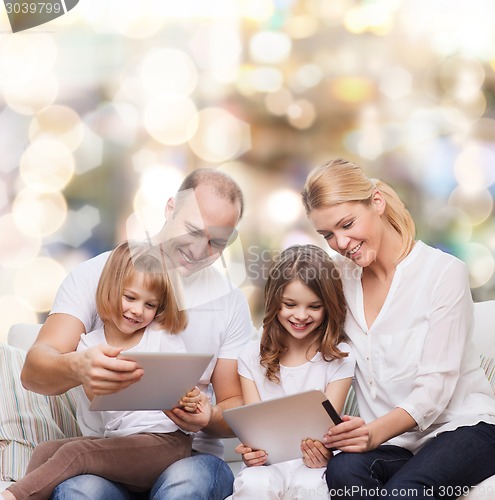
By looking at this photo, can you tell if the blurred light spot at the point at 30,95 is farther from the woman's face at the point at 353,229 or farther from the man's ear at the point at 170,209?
the woman's face at the point at 353,229

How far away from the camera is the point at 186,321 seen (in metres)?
1.39

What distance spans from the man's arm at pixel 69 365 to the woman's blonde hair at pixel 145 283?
0.07 meters

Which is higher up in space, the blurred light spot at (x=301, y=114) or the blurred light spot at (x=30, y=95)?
the blurred light spot at (x=30, y=95)

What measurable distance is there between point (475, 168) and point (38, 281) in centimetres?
127

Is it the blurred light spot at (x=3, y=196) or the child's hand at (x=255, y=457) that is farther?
the blurred light spot at (x=3, y=196)

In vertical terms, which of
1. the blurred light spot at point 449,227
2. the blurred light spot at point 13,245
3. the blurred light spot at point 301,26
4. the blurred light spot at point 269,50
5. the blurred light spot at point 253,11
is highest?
the blurred light spot at point 253,11

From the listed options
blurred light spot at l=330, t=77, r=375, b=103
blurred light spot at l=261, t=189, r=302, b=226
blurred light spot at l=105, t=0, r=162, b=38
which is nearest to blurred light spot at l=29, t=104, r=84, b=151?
blurred light spot at l=105, t=0, r=162, b=38

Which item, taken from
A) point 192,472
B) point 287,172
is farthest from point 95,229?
point 192,472

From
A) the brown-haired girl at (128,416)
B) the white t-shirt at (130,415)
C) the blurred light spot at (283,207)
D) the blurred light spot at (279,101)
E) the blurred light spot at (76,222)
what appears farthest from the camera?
the blurred light spot at (279,101)

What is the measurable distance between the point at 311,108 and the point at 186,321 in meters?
1.02

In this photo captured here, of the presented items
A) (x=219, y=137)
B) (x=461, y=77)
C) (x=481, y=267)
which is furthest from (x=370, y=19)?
(x=481, y=267)

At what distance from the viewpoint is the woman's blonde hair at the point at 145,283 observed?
4.34ft

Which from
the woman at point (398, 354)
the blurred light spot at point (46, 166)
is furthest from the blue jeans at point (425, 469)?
the blurred light spot at point (46, 166)

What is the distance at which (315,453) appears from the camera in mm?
1247
